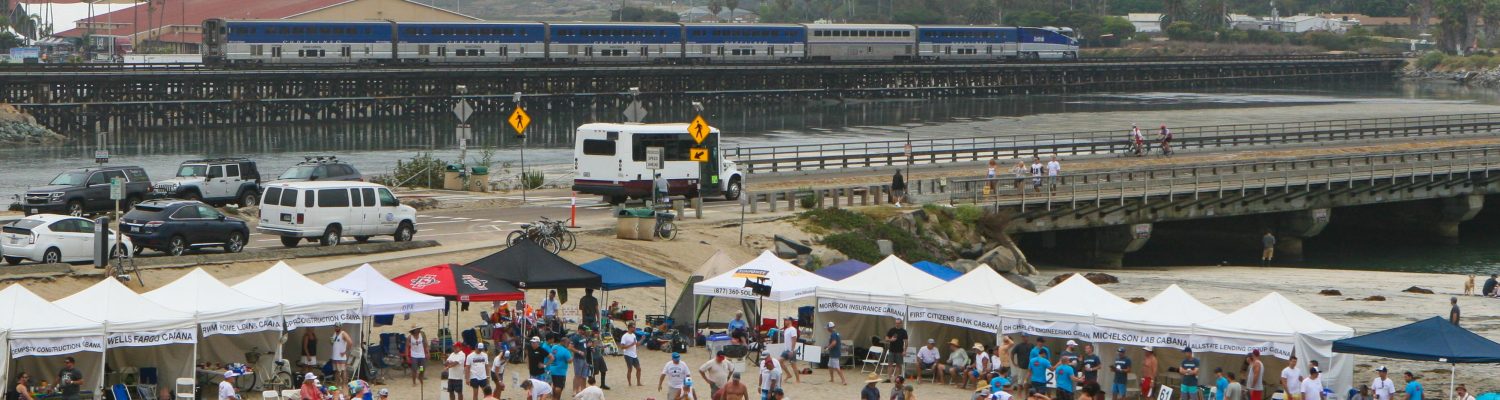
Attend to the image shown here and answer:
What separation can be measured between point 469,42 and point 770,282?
94047 mm

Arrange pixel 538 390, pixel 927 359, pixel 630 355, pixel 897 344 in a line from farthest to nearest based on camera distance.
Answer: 1. pixel 897 344
2. pixel 927 359
3. pixel 630 355
4. pixel 538 390

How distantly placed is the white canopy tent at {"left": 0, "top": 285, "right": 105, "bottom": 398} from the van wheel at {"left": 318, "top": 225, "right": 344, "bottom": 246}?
12252mm

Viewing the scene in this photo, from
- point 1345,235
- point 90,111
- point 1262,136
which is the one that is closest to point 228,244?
point 1345,235

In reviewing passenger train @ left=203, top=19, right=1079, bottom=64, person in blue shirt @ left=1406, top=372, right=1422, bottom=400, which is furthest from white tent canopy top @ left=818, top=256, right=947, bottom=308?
passenger train @ left=203, top=19, right=1079, bottom=64

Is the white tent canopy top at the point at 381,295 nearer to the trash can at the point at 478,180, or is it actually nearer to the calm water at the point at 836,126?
the trash can at the point at 478,180

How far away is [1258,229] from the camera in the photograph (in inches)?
2014

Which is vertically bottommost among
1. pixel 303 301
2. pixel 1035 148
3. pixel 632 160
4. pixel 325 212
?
pixel 303 301

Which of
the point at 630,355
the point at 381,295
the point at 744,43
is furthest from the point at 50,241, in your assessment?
the point at 744,43

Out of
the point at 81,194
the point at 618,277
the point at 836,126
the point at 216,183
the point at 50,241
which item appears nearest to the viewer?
the point at 618,277

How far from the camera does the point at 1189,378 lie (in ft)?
72.6

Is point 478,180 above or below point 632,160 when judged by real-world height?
below

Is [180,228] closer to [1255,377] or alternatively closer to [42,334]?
[42,334]

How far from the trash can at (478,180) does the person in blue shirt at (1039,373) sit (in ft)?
95.1

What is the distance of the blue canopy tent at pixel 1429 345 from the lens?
2153cm
